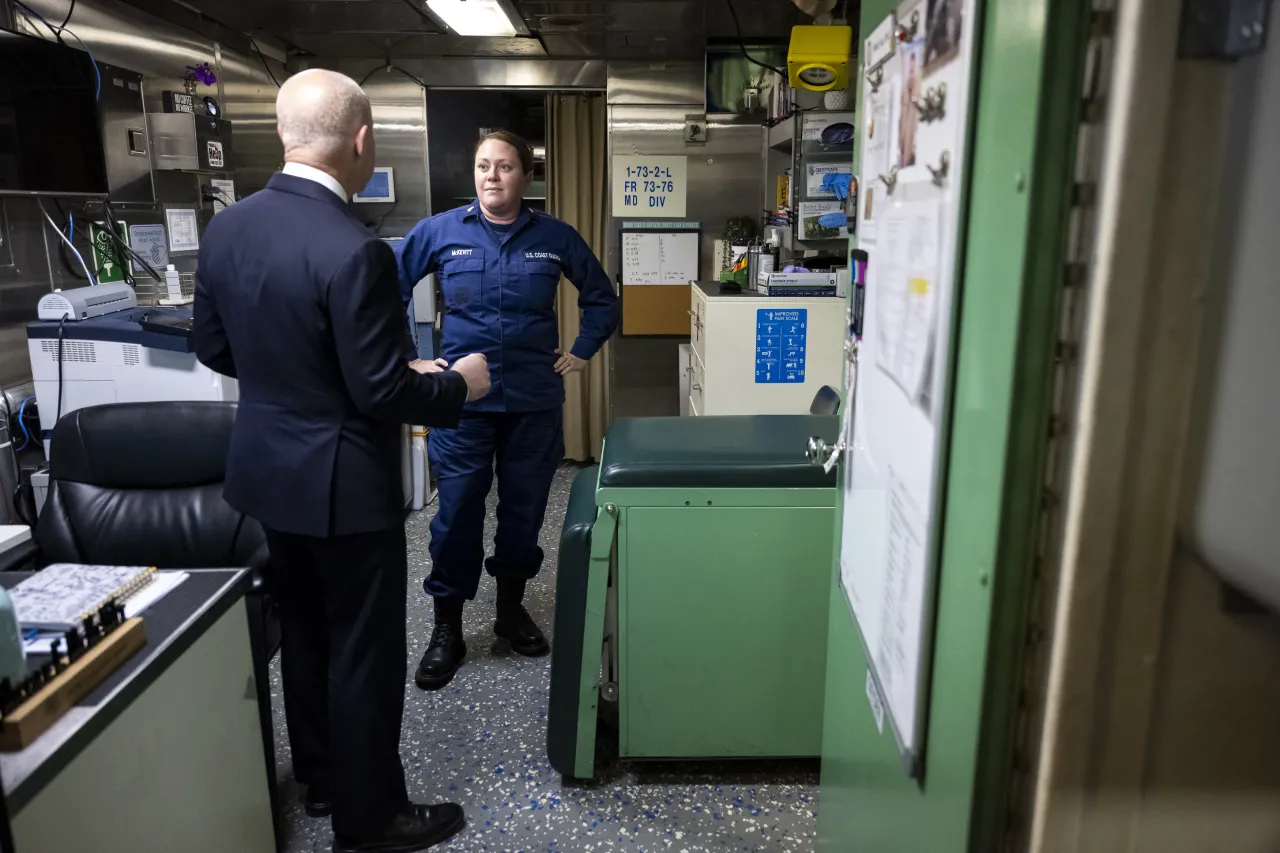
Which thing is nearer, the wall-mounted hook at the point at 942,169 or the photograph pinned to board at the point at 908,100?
the wall-mounted hook at the point at 942,169

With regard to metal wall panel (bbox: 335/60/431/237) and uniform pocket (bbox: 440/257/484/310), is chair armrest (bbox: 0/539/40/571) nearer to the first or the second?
uniform pocket (bbox: 440/257/484/310)

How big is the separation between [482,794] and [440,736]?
0.88 feet

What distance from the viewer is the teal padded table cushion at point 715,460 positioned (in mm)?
1786

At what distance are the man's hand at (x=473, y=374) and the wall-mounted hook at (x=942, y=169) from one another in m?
1.14

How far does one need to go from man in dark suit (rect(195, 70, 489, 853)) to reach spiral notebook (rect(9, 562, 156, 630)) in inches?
10.1

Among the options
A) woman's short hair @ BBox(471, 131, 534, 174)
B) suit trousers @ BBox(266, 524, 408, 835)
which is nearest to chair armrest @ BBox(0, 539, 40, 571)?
suit trousers @ BBox(266, 524, 408, 835)

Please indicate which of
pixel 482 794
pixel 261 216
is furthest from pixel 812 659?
pixel 261 216

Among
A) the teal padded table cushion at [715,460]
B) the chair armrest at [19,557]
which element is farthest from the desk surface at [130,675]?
the teal padded table cushion at [715,460]

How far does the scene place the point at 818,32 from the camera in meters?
2.65

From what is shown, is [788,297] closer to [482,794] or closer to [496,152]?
[496,152]

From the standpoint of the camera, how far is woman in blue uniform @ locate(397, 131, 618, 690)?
8.14 ft

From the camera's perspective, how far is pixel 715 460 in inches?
70.9

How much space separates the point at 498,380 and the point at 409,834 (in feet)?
3.93

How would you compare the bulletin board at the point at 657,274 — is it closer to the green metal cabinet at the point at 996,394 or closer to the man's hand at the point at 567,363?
the man's hand at the point at 567,363
